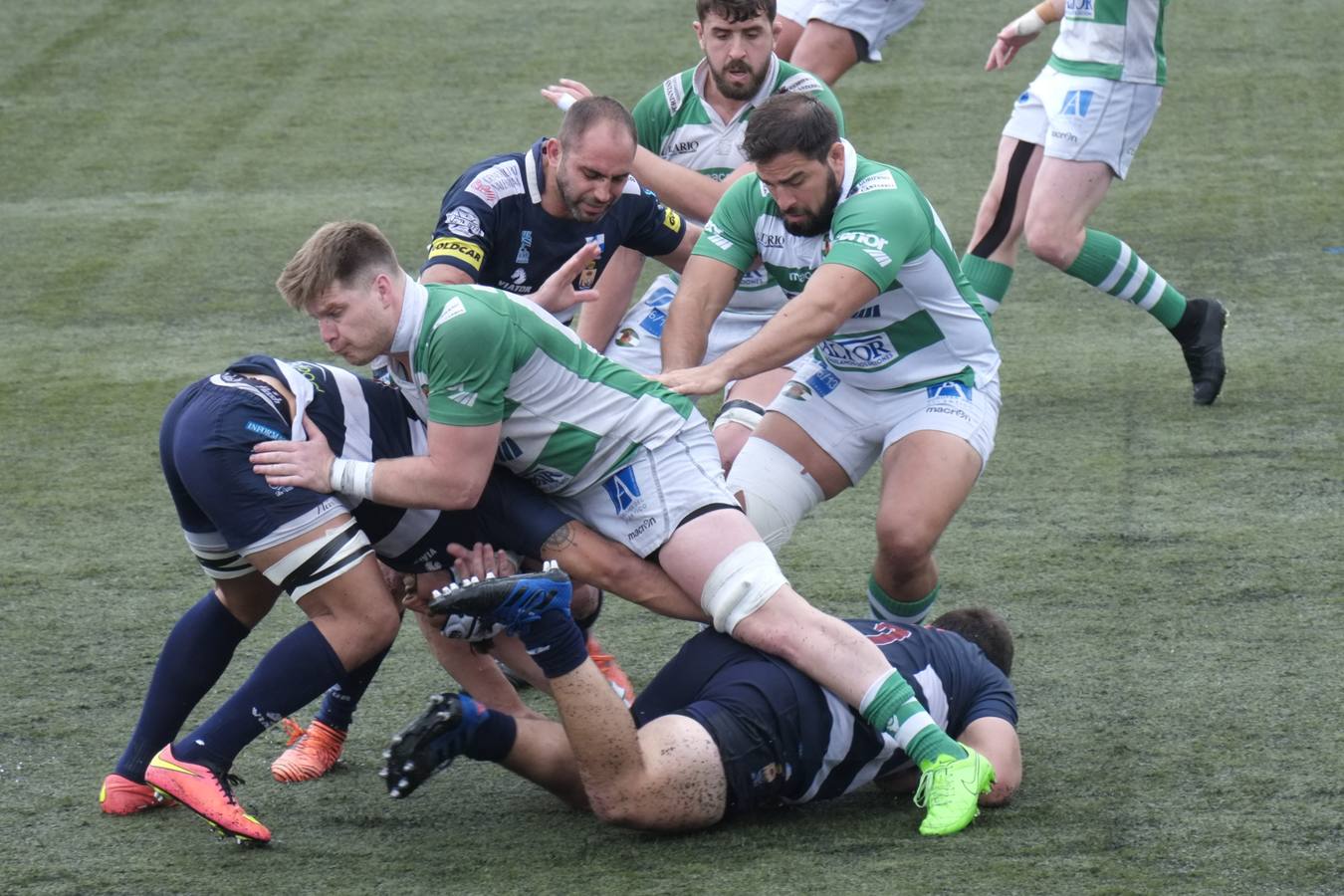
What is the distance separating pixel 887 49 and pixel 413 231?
4.31 meters

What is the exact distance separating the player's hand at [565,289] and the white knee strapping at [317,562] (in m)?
0.98

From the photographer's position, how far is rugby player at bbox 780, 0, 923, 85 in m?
7.66

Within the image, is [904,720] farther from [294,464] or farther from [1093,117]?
[1093,117]

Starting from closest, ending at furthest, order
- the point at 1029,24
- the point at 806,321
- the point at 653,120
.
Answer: the point at 806,321
the point at 653,120
the point at 1029,24

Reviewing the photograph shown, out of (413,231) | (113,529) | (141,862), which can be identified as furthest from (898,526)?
(413,231)

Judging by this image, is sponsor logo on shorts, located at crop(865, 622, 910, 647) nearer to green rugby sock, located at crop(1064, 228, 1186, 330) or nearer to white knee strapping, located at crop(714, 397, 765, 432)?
white knee strapping, located at crop(714, 397, 765, 432)

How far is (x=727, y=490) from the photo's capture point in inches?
164

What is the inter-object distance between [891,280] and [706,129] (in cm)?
153

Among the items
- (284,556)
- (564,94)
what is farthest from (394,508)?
(564,94)

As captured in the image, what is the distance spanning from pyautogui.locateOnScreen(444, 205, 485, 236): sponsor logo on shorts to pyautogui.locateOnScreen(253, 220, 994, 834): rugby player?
2.68 ft

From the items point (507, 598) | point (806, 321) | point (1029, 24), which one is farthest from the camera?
point (1029, 24)

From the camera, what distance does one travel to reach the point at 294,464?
Result: 379 cm

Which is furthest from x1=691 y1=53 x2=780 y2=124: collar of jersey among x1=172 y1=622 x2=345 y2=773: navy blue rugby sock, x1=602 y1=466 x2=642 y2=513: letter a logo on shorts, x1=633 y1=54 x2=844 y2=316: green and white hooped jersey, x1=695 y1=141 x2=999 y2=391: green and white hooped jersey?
x1=172 y1=622 x2=345 y2=773: navy blue rugby sock

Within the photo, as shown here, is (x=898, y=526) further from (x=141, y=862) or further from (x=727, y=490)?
(x=141, y=862)
